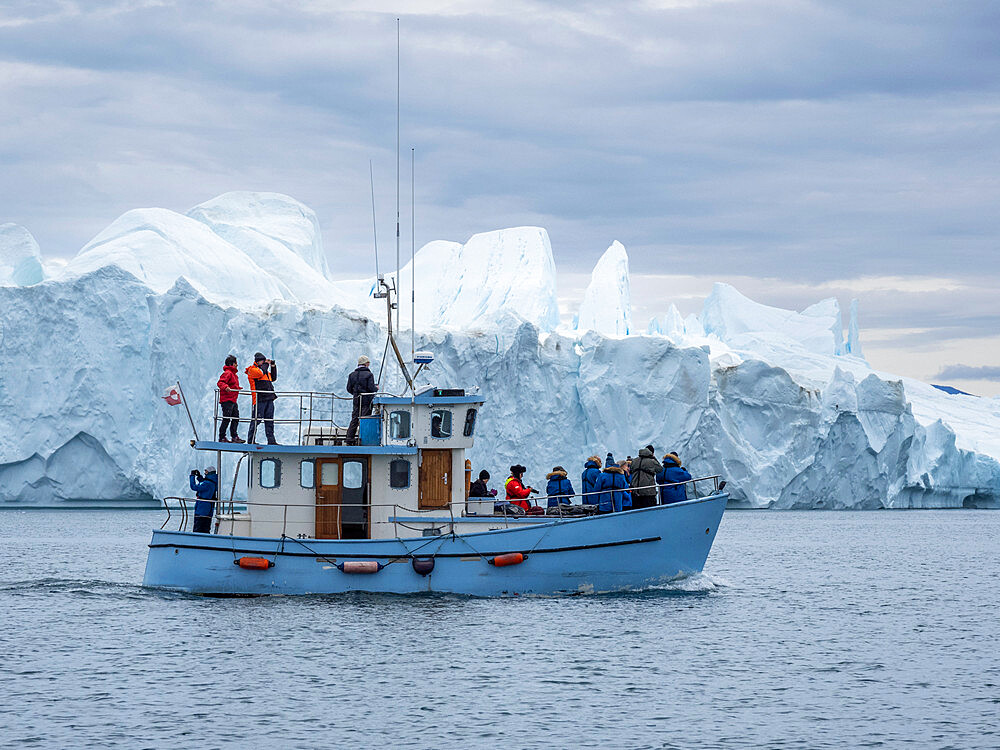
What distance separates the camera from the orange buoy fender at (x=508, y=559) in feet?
65.3

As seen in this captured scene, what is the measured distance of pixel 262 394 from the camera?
20000 mm

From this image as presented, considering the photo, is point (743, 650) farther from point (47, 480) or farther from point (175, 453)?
Result: point (47, 480)

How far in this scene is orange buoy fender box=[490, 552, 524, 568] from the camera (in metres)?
19.9

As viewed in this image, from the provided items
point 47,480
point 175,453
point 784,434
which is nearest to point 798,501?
point 784,434

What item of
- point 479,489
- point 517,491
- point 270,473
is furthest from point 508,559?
point 270,473

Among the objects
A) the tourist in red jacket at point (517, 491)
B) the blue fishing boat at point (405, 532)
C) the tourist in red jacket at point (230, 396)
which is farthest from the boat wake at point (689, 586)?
the tourist in red jacket at point (230, 396)

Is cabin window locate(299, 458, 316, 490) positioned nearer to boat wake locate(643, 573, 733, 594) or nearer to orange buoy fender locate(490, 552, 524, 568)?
orange buoy fender locate(490, 552, 524, 568)

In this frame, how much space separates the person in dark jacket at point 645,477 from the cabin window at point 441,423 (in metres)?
3.36

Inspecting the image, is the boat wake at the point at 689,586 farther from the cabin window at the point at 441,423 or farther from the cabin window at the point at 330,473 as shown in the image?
the cabin window at the point at 330,473

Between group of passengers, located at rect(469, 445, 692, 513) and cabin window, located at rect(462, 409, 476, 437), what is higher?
cabin window, located at rect(462, 409, 476, 437)

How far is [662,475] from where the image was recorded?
832 inches

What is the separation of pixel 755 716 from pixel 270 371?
10067 mm

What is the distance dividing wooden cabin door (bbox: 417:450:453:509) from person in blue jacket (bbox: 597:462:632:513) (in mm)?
2646

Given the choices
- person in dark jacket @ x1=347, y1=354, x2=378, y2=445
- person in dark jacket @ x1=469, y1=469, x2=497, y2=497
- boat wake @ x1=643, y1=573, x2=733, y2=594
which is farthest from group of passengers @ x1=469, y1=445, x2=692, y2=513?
person in dark jacket @ x1=347, y1=354, x2=378, y2=445
